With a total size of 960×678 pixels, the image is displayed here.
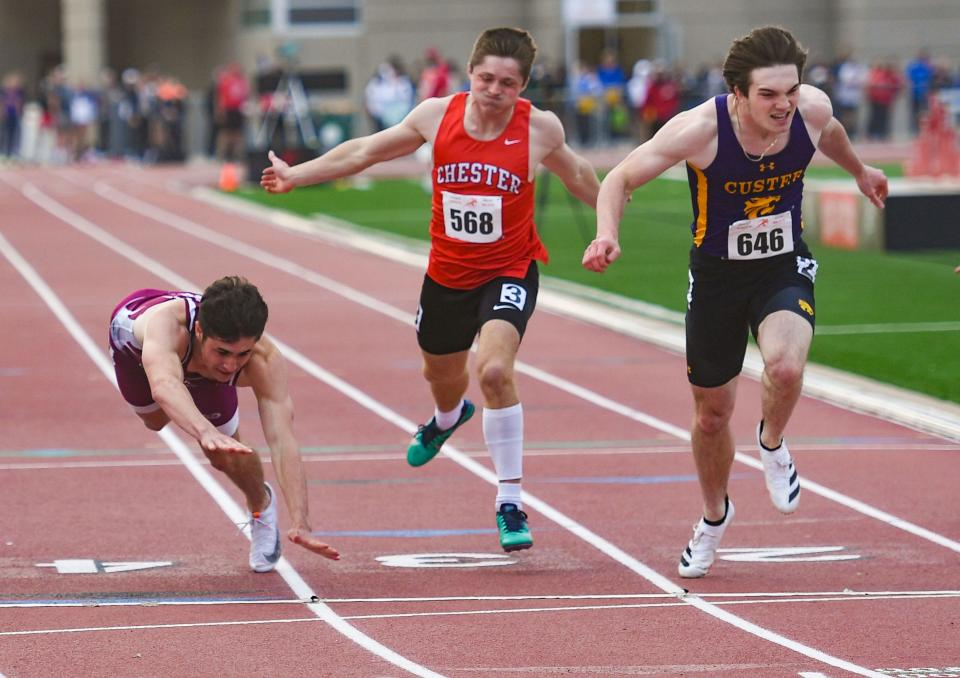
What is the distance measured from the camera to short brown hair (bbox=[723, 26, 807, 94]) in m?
6.43

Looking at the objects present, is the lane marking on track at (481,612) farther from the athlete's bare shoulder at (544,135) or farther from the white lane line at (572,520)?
the athlete's bare shoulder at (544,135)

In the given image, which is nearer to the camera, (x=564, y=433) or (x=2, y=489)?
(x=2, y=489)

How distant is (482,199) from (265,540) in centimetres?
170

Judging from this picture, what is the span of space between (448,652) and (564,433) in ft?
15.1

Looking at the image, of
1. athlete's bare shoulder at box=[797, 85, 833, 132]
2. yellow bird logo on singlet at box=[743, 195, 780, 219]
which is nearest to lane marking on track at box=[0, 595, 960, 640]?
yellow bird logo on singlet at box=[743, 195, 780, 219]

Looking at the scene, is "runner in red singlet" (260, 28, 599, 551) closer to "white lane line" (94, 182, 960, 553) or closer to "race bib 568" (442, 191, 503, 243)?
"race bib 568" (442, 191, 503, 243)

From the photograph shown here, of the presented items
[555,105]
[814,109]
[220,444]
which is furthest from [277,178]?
[555,105]

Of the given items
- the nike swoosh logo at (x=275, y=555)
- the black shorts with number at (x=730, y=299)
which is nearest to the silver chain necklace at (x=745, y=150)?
the black shorts with number at (x=730, y=299)

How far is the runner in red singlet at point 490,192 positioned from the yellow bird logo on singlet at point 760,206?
122cm

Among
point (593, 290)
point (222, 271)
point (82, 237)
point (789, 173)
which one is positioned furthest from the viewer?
point (82, 237)

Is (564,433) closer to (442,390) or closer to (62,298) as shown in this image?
(442,390)

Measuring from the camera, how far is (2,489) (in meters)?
8.77

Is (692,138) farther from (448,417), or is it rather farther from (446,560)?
(448,417)

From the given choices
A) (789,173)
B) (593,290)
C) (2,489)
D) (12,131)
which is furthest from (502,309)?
(12,131)
